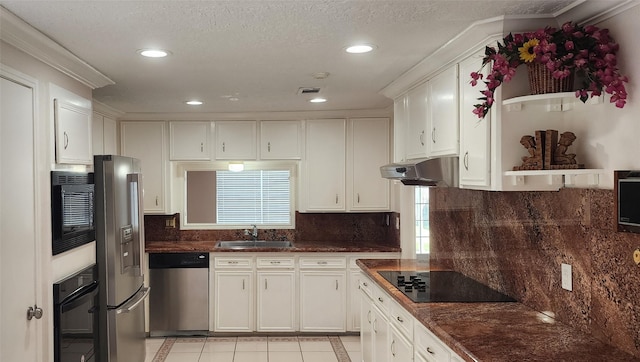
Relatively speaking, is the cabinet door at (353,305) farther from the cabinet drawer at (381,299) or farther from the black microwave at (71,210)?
the black microwave at (71,210)

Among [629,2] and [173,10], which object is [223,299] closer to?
[173,10]

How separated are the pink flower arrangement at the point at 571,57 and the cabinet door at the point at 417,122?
3.96 feet

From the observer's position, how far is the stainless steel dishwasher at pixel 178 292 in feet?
17.8

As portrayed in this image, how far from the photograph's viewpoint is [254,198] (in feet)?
20.3

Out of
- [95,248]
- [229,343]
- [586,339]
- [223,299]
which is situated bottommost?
[229,343]

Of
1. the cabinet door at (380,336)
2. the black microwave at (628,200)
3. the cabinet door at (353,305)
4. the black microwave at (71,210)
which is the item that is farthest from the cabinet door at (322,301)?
the black microwave at (628,200)

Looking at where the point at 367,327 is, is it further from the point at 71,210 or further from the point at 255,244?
the point at 71,210

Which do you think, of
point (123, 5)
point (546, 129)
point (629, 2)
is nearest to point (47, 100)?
point (123, 5)

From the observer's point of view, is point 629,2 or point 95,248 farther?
point 95,248

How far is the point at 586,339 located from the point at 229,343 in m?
3.79

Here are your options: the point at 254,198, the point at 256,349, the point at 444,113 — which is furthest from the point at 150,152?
the point at 444,113

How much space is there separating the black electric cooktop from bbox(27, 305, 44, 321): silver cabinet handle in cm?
203

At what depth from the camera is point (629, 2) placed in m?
2.06

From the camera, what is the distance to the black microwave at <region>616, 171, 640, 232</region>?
1957mm
